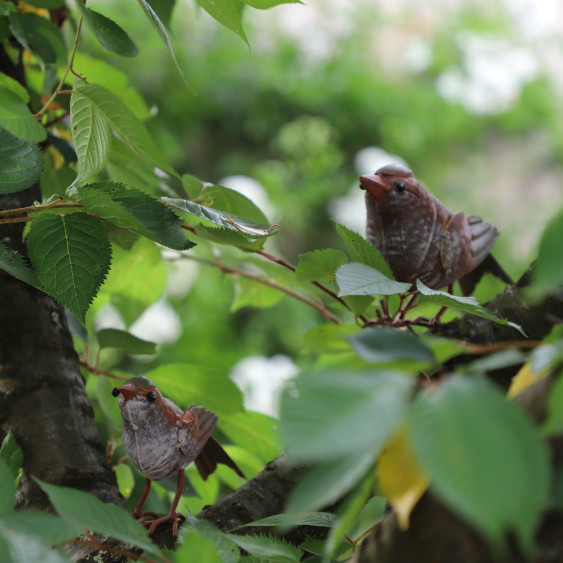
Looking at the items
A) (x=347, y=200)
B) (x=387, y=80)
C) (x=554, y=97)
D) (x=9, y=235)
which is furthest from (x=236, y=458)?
(x=554, y=97)

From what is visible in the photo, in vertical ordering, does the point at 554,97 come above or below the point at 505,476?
below

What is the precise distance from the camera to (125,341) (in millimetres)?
533

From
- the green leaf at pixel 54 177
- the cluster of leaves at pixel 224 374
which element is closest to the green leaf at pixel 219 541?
the cluster of leaves at pixel 224 374

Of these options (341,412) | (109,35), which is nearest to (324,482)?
(341,412)

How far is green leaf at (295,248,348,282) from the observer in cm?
43

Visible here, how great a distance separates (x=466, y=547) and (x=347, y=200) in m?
2.54

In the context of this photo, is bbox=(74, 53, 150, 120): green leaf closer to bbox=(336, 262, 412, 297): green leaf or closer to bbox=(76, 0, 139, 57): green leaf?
bbox=(76, 0, 139, 57): green leaf

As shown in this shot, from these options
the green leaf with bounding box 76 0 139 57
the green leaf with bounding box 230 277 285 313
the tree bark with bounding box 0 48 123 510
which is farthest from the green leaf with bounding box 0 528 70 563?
the green leaf with bounding box 230 277 285 313

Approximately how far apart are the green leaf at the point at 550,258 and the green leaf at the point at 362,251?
0.21m

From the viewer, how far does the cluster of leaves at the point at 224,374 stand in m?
0.19

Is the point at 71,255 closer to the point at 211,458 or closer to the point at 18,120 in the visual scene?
the point at 18,120

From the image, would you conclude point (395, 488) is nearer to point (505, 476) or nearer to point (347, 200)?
point (505, 476)

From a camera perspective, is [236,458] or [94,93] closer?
[94,93]

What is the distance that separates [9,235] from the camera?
0.52m
